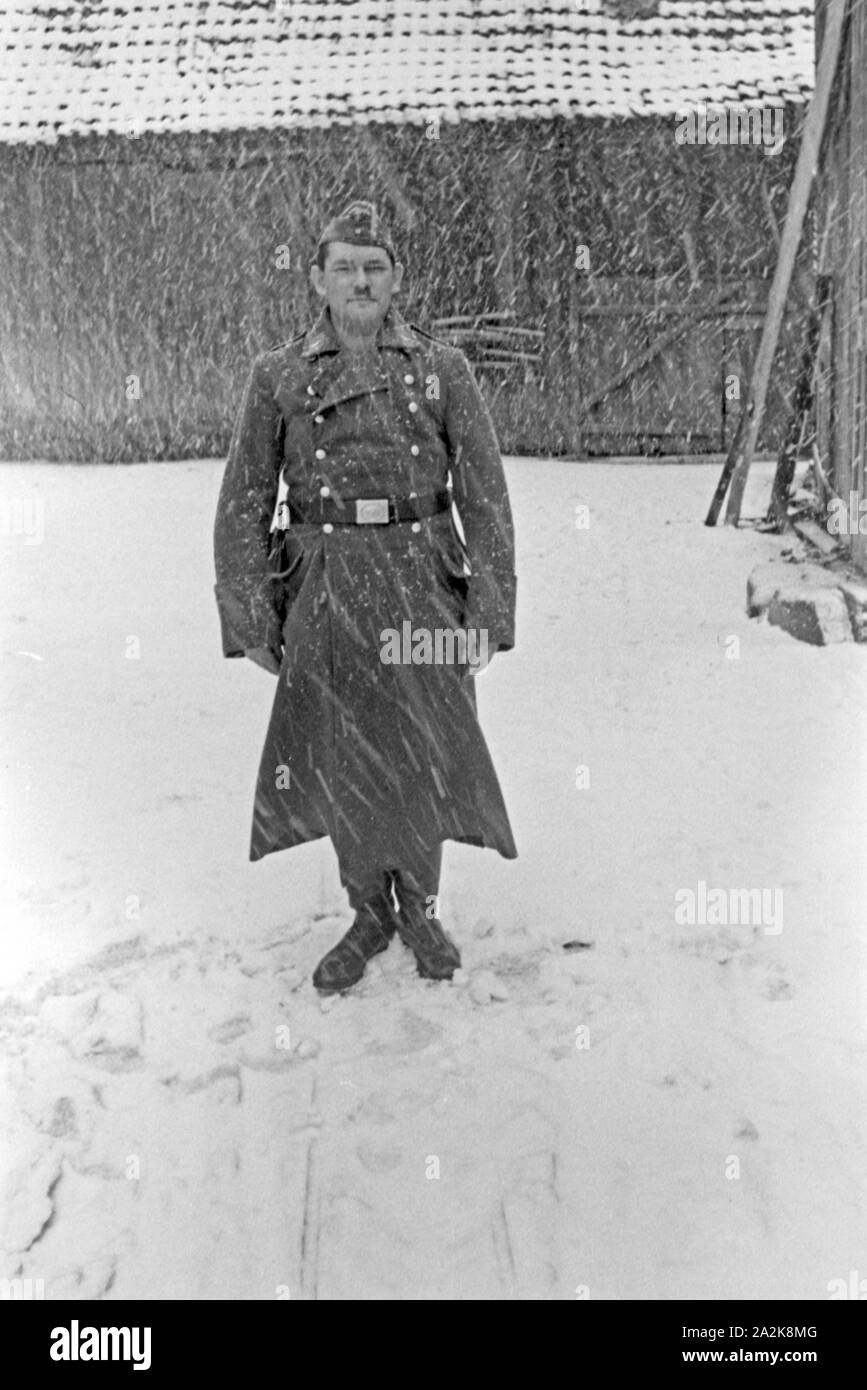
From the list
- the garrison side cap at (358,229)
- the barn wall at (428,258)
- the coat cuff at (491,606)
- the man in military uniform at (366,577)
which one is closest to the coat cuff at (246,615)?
the man in military uniform at (366,577)

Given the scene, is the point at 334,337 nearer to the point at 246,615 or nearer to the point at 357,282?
the point at 357,282

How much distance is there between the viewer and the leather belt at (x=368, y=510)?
3082mm

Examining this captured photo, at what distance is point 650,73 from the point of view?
9984 millimetres

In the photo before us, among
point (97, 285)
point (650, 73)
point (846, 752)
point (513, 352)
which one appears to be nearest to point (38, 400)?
point (97, 285)

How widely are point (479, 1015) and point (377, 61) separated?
29.4ft

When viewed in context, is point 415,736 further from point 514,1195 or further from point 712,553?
point 712,553

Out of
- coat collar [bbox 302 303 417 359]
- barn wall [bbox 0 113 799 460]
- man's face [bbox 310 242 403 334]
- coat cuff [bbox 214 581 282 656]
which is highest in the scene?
man's face [bbox 310 242 403 334]

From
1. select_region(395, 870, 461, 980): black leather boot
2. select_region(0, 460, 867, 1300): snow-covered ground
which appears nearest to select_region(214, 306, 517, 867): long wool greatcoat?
select_region(395, 870, 461, 980): black leather boot

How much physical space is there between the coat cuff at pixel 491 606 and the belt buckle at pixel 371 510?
0.28 m

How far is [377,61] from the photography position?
9.98 meters

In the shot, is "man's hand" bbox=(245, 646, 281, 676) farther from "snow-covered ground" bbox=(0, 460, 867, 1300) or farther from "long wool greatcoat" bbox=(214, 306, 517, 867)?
"snow-covered ground" bbox=(0, 460, 867, 1300)

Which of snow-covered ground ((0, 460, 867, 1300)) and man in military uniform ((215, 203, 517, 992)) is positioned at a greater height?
man in military uniform ((215, 203, 517, 992))

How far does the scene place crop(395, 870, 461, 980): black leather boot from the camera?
3328mm

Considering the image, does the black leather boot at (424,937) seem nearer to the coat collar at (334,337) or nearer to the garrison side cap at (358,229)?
the coat collar at (334,337)
